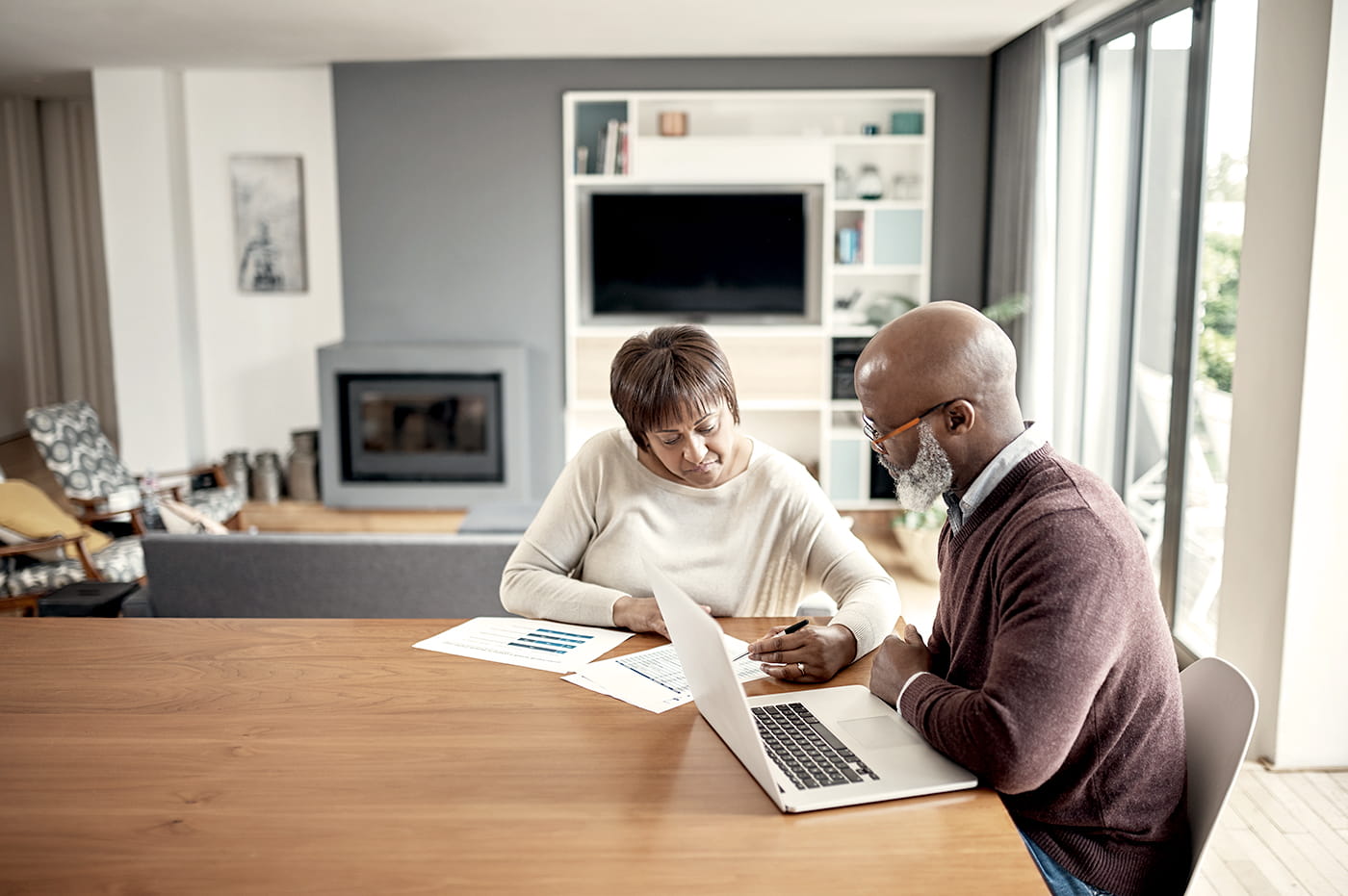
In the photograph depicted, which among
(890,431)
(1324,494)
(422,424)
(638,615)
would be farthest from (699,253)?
(890,431)

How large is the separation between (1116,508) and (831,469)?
4.65 meters

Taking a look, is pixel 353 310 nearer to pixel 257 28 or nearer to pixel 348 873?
pixel 257 28

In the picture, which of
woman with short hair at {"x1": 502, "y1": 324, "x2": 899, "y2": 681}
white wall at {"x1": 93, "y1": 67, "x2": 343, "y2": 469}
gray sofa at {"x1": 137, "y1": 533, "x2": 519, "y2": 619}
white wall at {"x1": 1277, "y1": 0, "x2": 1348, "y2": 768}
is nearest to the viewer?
woman with short hair at {"x1": 502, "y1": 324, "x2": 899, "y2": 681}

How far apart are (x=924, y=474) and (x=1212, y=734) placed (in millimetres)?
498

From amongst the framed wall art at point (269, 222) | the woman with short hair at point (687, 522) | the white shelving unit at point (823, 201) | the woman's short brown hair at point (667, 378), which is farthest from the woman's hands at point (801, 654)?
the framed wall art at point (269, 222)

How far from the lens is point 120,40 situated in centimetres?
538

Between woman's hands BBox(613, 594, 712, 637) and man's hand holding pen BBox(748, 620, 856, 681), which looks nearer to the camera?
man's hand holding pen BBox(748, 620, 856, 681)

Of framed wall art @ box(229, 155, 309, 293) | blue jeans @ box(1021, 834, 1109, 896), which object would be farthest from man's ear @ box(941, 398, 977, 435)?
framed wall art @ box(229, 155, 309, 293)

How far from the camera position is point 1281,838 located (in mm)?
2596

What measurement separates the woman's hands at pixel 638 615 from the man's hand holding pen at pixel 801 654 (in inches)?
8.8

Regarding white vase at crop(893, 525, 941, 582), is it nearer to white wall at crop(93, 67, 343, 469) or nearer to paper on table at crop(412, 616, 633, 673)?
paper on table at crop(412, 616, 633, 673)

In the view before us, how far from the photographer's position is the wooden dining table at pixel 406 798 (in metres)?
1.13

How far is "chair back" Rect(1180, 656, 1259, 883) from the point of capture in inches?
52.3

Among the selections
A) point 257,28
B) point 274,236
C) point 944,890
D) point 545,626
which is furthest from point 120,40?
point 944,890
